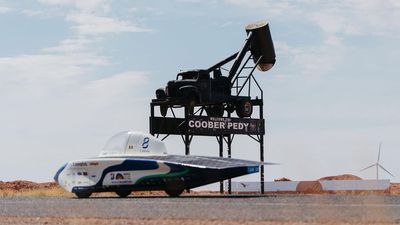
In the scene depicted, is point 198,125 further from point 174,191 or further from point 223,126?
point 174,191

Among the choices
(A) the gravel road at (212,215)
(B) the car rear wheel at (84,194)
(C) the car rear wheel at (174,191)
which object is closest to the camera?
(A) the gravel road at (212,215)

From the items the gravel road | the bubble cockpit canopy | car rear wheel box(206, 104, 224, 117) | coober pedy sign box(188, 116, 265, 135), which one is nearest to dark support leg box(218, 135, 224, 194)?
coober pedy sign box(188, 116, 265, 135)

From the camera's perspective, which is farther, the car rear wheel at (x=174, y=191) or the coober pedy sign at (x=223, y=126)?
the coober pedy sign at (x=223, y=126)

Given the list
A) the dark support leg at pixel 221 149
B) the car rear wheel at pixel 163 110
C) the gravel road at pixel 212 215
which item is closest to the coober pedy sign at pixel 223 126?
the dark support leg at pixel 221 149

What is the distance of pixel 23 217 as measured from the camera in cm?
2745

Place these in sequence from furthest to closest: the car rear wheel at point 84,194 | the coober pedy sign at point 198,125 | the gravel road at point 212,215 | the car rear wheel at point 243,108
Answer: the car rear wheel at point 243,108, the coober pedy sign at point 198,125, the car rear wheel at point 84,194, the gravel road at point 212,215

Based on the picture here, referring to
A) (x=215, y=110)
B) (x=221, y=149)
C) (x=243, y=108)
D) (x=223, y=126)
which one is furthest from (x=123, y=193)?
(x=243, y=108)

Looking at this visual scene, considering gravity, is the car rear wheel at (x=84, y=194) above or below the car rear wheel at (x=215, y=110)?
below

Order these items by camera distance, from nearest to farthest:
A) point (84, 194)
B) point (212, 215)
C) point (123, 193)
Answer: point (212, 215)
point (84, 194)
point (123, 193)

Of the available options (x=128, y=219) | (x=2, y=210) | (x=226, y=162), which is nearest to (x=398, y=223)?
(x=128, y=219)

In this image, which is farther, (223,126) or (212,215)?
(223,126)

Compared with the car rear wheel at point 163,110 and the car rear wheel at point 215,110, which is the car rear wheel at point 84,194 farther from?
the car rear wheel at point 215,110

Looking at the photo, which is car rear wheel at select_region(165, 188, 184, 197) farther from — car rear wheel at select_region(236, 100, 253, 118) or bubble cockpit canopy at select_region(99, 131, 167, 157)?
car rear wheel at select_region(236, 100, 253, 118)

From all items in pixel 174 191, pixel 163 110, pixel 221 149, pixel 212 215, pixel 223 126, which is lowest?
pixel 174 191
